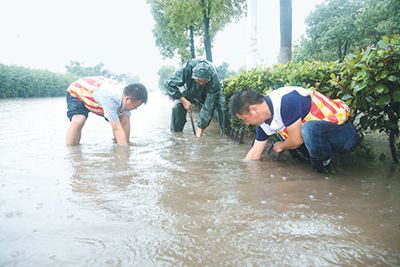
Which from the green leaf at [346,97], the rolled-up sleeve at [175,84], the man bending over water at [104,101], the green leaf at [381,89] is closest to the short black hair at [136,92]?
the man bending over water at [104,101]

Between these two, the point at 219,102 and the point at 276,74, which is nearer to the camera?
the point at 276,74


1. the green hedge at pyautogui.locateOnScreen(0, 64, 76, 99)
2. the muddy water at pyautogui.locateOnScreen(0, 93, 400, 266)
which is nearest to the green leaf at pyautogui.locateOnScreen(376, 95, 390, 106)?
the muddy water at pyautogui.locateOnScreen(0, 93, 400, 266)

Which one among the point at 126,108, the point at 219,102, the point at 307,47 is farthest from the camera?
the point at 307,47

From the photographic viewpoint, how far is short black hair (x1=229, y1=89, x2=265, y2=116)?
Answer: 3072 mm

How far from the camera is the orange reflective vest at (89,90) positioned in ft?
15.5

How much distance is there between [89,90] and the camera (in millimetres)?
4730

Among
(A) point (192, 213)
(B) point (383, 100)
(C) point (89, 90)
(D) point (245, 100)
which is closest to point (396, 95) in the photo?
(B) point (383, 100)

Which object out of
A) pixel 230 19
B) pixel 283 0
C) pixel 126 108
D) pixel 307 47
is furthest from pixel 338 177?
pixel 307 47

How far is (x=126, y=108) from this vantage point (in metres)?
4.64

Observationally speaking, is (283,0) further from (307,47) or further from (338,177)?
(307,47)

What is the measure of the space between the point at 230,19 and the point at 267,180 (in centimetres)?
1509

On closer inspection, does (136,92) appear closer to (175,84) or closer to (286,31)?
(175,84)

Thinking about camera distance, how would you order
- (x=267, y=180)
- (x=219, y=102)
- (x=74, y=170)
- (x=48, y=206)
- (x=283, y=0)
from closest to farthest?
(x=48, y=206)
(x=267, y=180)
(x=74, y=170)
(x=219, y=102)
(x=283, y=0)

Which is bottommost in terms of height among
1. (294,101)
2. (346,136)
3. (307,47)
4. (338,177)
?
(338,177)
